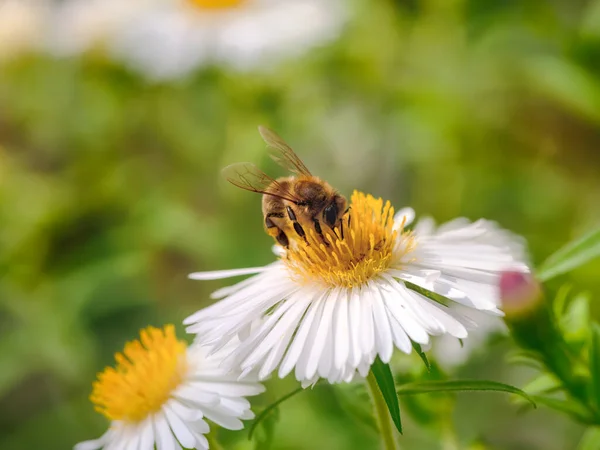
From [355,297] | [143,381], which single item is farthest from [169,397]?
[355,297]

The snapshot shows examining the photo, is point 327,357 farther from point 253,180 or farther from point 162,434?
point 253,180

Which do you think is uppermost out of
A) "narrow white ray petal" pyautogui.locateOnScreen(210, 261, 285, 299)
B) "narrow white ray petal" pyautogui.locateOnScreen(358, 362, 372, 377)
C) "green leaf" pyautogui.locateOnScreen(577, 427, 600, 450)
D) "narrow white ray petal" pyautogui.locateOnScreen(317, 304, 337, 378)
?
"narrow white ray petal" pyautogui.locateOnScreen(210, 261, 285, 299)

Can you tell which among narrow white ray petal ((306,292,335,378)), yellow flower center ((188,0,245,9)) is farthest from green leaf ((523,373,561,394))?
yellow flower center ((188,0,245,9))

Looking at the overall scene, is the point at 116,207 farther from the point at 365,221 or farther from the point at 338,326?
the point at 338,326

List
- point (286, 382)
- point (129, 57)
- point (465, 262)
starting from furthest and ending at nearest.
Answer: point (129, 57), point (286, 382), point (465, 262)

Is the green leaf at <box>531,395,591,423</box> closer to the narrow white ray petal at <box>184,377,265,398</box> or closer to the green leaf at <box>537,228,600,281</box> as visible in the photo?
the green leaf at <box>537,228,600,281</box>

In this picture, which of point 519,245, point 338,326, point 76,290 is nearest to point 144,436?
point 338,326
